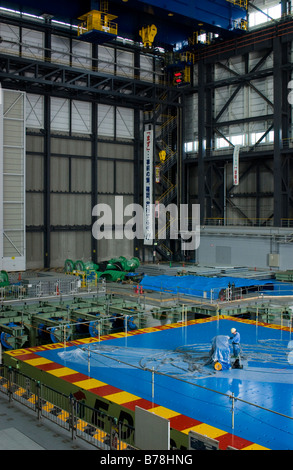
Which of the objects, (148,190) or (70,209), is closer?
(70,209)

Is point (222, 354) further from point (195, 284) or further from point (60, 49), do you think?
point (60, 49)

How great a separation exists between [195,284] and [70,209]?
1685 cm

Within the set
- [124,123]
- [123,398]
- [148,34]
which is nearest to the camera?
[123,398]

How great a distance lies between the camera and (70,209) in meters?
41.2

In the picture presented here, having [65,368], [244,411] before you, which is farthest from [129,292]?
[244,411]

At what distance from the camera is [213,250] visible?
136 feet

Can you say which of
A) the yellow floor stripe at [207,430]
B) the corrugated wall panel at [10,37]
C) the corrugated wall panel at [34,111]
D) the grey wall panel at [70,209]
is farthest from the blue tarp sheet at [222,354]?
the corrugated wall panel at [10,37]

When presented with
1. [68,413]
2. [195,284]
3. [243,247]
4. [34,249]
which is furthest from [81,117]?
[68,413]

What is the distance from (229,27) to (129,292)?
2303 centimetres

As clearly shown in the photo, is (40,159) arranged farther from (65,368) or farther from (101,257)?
(65,368)

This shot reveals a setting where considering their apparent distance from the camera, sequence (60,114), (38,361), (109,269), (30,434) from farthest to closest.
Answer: (60,114) < (109,269) < (38,361) < (30,434)

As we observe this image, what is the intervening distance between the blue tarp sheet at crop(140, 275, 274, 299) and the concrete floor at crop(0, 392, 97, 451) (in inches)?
601

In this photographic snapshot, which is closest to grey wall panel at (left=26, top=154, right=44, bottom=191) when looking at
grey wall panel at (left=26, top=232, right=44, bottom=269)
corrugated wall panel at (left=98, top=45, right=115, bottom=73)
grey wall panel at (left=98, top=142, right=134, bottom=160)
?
grey wall panel at (left=26, top=232, right=44, bottom=269)

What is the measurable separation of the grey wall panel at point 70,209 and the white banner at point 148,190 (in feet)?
15.9
